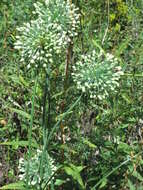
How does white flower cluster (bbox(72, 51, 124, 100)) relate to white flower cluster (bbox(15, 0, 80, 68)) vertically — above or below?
below

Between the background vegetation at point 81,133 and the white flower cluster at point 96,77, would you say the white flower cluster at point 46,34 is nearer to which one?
the white flower cluster at point 96,77

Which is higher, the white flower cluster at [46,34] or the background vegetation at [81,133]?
the white flower cluster at [46,34]

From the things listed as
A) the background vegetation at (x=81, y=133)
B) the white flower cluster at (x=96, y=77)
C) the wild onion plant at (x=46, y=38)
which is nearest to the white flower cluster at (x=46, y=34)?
the wild onion plant at (x=46, y=38)

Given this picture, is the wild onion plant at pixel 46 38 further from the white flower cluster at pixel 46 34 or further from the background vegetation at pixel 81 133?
the background vegetation at pixel 81 133

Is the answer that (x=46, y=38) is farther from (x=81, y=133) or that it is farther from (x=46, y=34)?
(x=81, y=133)

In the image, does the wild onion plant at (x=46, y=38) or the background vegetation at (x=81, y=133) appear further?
the background vegetation at (x=81, y=133)

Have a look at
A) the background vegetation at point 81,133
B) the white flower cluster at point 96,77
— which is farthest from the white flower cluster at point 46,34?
the background vegetation at point 81,133

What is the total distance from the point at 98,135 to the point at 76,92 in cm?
35

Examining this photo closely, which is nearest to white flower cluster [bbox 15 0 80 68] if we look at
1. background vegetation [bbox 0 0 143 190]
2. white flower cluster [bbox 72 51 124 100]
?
white flower cluster [bbox 72 51 124 100]

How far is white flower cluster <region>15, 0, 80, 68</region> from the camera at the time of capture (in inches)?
79.7

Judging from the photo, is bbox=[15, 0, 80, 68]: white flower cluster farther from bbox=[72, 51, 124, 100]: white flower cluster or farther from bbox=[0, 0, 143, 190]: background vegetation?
bbox=[0, 0, 143, 190]: background vegetation

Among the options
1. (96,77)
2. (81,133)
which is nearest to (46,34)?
(96,77)

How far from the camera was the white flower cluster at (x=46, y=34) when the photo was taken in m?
2.02

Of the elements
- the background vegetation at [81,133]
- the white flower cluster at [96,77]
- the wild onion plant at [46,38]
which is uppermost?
the wild onion plant at [46,38]
